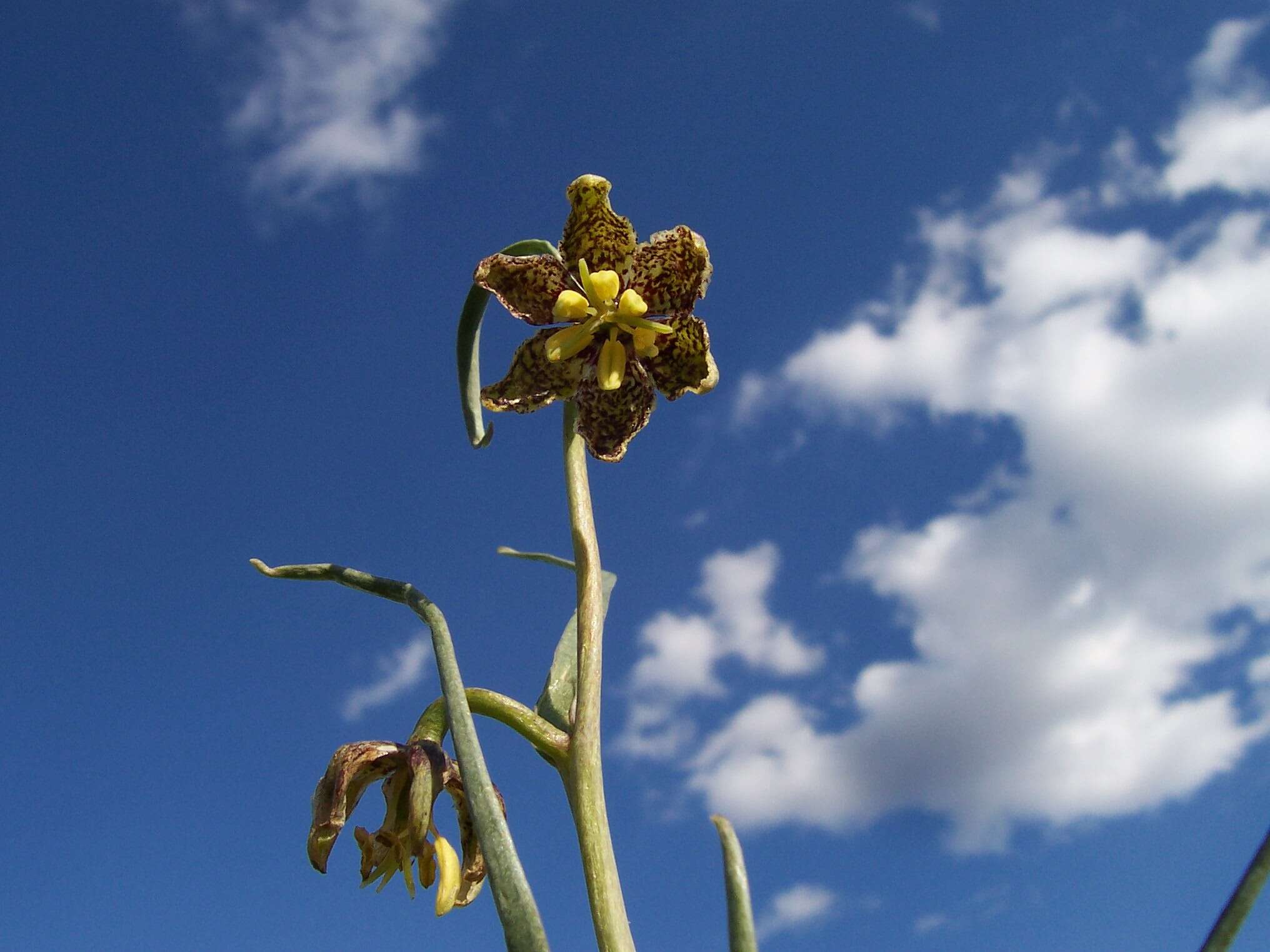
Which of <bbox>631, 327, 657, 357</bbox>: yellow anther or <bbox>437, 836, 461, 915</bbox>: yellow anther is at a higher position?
<bbox>631, 327, 657, 357</bbox>: yellow anther

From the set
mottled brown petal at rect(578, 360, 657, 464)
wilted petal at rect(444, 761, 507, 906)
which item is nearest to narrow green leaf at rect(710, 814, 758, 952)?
wilted petal at rect(444, 761, 507, 906)

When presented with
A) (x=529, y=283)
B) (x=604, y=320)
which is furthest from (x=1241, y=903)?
(x=529, y=283)

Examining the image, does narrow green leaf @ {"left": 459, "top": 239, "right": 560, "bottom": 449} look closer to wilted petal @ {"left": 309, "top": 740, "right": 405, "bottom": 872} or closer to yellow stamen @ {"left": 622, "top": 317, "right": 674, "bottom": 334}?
yellow stamen @ {"left": 622, "top": 317, "right": 674, "bottom": 334}

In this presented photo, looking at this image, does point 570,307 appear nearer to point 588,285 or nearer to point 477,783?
point 588,285

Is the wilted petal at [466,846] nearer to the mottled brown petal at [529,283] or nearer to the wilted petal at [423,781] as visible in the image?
the wilted petal at [423,781]

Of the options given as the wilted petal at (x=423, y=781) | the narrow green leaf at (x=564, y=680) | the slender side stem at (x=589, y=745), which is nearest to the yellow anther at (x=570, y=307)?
the slender side stem at (x=589, y=745)

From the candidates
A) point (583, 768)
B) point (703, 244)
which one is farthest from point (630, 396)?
point (583, 768)

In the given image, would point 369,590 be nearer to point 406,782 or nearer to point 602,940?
point 406,782
